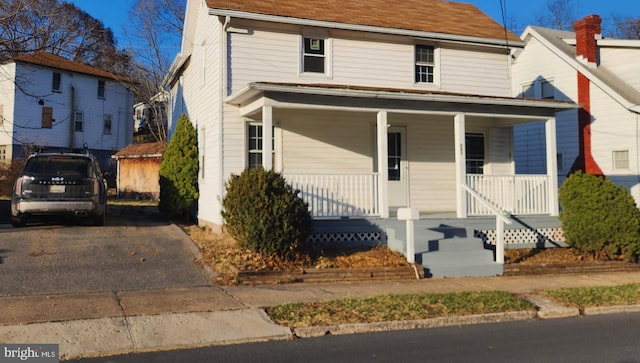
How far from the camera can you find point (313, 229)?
1159cm

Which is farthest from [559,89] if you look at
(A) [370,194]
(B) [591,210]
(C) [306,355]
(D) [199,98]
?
(C) [306,355]

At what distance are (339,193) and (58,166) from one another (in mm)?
6825

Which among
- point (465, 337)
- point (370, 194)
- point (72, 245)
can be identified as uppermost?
point (370, 194)

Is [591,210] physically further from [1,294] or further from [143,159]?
[143,159]

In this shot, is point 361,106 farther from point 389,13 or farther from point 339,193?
point 389,13

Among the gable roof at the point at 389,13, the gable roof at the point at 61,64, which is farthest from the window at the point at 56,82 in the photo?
the gable roof at the point at 389,13

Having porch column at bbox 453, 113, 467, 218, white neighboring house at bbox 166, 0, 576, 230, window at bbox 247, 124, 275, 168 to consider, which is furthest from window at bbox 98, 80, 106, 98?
porch column at bbox 453, 113, 467, 218

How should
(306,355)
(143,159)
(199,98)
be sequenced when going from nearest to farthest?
(306,355) < (199,98) < (143,159)

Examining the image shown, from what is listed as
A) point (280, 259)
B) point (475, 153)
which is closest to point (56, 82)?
point (475, 153)

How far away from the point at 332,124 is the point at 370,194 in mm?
2647

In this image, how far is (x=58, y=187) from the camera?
12555mm

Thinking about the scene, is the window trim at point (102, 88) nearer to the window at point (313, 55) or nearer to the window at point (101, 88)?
the window at point (101, 88)

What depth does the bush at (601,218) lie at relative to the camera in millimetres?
11773

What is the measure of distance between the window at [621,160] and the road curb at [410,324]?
1330 cm
